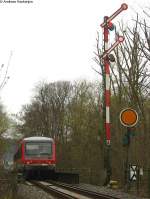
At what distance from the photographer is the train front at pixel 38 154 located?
38500mm

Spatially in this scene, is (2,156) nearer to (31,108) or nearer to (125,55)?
(125,55)

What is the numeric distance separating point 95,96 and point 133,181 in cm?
3940

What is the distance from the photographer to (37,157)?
3884 centimetres

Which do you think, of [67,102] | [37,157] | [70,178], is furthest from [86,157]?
[67,102]

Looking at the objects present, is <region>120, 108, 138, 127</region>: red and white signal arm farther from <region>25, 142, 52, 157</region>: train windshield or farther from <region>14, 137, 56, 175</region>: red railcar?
<region>25, 142, 52, 157</region>: train windshield

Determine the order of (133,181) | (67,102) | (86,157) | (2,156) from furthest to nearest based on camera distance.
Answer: (67,102)
(86,157)
(133,181)
(2,156)

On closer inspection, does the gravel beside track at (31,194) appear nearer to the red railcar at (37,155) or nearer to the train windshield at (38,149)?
the red railcar at (37,155)

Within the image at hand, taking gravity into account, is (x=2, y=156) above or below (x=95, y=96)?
below

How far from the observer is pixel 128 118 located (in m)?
23.8

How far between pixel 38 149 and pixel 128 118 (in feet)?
53.4

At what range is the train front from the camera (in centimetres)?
3850

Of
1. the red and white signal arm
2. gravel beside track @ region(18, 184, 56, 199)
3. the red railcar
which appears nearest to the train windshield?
the red railcar

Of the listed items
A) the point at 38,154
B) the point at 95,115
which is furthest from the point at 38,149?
the point at 95,115

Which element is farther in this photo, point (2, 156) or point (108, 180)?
point (108, 180)
